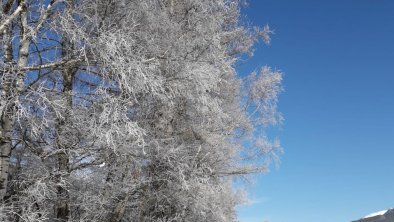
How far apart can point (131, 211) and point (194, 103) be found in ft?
8.12

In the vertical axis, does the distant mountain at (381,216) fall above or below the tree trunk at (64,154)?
below

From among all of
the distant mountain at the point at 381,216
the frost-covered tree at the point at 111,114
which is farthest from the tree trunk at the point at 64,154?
the distant mountain at the point at 381,216

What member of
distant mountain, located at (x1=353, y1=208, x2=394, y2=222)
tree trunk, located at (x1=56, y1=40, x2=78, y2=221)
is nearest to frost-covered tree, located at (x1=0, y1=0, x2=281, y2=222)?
tree trunk, located at (x1=56, y1=40, x2=78, y2=221)

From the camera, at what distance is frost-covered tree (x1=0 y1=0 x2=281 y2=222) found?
677 cm

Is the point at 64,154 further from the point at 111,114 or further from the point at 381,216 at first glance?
the point at 381,216

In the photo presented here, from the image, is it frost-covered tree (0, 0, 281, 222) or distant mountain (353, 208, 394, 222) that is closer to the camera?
frost-covered tree (0, 0, 281, 222)

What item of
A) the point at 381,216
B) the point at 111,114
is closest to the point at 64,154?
the point at 111,114

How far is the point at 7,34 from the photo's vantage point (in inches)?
271

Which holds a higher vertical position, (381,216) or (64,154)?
(64,154)

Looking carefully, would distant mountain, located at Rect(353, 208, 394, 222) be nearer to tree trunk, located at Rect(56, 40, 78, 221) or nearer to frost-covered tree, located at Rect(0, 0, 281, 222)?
frost-covered tree, located at Rect(0, 0, 281, 222)

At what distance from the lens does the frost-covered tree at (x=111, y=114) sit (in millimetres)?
6770

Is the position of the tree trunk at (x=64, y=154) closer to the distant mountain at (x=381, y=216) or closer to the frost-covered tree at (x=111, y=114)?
the frost-covered tree at (x=111, y=114)

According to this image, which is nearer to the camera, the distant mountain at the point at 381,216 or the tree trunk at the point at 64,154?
the tree trunk at the point at 64,154

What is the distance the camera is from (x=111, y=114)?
6980 millimetres
